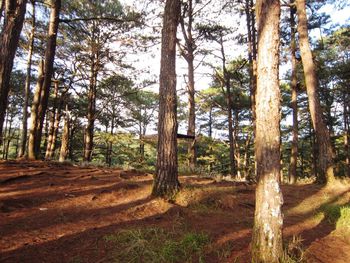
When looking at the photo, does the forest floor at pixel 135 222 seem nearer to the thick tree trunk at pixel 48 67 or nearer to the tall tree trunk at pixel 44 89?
the tall tree trunk at pixel 44 89

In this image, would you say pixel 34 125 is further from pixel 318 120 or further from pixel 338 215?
pixel 318 120

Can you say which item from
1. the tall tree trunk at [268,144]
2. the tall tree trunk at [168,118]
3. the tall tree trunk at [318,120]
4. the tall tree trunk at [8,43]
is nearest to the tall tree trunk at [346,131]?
the tall tree trunk at [318,120]

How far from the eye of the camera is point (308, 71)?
904cm

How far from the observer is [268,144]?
335 cm

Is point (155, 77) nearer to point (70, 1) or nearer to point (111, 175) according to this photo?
point (70, 1)

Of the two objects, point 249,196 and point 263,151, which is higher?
point 263,151

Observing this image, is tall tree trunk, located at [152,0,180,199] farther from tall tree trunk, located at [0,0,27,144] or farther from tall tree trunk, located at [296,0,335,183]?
tall tree trunk, located at [296,0,335,183]

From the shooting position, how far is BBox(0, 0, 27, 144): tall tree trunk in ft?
19.2

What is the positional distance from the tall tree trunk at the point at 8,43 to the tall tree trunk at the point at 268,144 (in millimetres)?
5399

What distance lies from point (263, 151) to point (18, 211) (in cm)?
406

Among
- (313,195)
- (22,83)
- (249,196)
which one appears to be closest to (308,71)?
(313,195)

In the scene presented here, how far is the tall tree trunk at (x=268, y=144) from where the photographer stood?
3148 millimetres

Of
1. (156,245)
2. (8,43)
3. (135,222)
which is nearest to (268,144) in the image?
(156,245)

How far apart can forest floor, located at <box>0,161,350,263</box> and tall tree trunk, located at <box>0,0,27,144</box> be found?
1.87 meters
